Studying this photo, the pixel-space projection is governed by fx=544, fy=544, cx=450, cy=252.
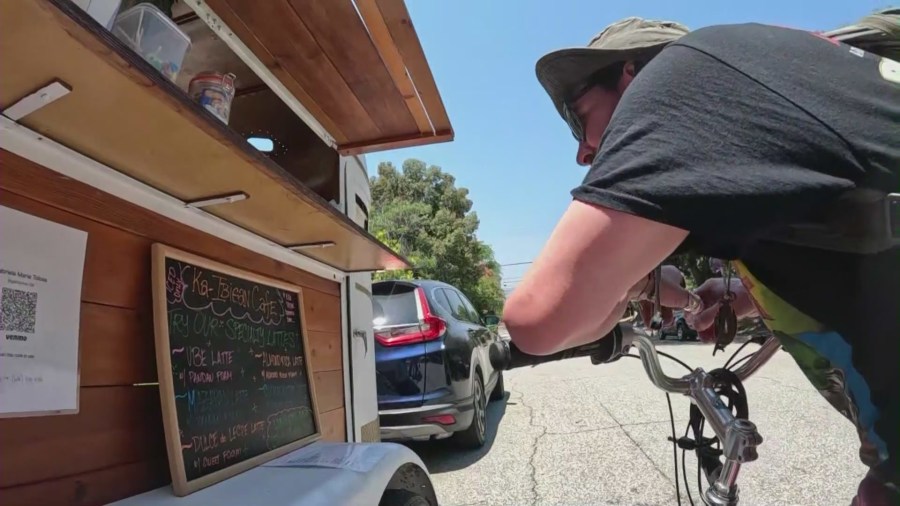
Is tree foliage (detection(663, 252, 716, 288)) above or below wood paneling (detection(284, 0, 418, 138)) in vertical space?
below

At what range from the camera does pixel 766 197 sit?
724mm

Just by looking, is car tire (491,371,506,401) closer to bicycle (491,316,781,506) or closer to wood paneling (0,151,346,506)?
bicycle (491,316,781,506)

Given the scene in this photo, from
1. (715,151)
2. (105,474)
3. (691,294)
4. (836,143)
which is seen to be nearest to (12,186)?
(105,474)

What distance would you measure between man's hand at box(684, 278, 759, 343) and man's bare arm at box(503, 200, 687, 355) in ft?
2.44

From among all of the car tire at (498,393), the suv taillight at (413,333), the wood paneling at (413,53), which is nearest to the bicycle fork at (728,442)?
the wood paneling at (413,53)

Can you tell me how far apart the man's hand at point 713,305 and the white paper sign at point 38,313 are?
1.54 m

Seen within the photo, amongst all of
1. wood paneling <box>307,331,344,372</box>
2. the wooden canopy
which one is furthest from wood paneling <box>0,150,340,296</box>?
the wooden canopy

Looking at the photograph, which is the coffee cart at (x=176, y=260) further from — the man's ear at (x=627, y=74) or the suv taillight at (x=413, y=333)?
the suv taillight at (x=413, y=333)

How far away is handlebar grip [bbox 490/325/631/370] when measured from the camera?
4.19 ft

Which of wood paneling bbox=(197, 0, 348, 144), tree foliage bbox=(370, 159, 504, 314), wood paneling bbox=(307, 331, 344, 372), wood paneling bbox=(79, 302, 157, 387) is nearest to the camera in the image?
wood paneling bbox=(79, 302, 157, 387)

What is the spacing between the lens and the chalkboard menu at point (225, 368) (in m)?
1.38

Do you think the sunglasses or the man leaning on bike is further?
the sunglasses

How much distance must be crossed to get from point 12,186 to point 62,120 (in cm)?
16

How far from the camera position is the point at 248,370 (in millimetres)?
1753
